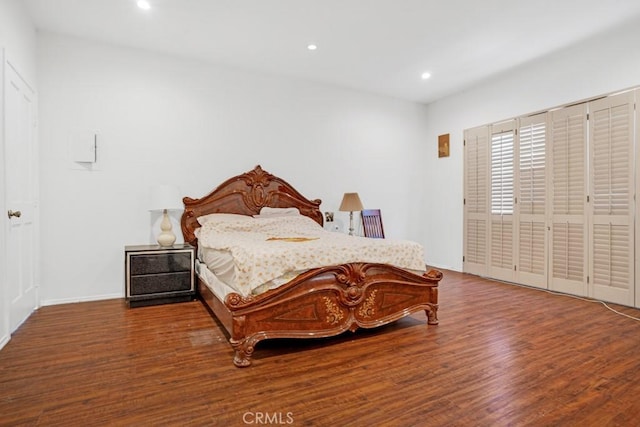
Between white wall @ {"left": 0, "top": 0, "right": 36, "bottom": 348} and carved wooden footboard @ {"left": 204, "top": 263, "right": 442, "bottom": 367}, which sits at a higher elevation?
white wall @ {"left": 0, "top": 0, "right": 36, "bottom": 348}

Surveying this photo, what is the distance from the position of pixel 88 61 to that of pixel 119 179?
132 centimetres

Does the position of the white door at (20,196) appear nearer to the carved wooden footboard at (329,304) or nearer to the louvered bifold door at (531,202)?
the carved wooden footboard at (329,304)

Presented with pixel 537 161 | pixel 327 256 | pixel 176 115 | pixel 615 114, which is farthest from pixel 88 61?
pixel 615 114

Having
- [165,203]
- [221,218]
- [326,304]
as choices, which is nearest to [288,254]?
[326,304]

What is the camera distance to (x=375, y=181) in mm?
5727

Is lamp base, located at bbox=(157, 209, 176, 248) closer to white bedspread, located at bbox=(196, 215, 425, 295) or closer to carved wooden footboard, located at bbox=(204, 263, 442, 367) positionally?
white bedspread, located at bbox=(196, 215, 425, 295)

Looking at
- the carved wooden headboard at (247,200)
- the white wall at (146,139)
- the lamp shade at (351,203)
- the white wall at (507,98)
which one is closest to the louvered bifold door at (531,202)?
the white wall at (507,98)

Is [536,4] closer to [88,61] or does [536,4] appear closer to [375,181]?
→ [375,181]

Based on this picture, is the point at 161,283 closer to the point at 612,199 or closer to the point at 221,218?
the point at 221,218

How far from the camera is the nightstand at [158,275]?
357cm

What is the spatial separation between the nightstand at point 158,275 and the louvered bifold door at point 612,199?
4468 mm

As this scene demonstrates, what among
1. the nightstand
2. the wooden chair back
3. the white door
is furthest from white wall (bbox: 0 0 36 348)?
the wooden chair back

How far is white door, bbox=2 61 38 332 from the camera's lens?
2785 mm

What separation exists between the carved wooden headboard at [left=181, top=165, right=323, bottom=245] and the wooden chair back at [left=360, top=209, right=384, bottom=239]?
2.71 feet
